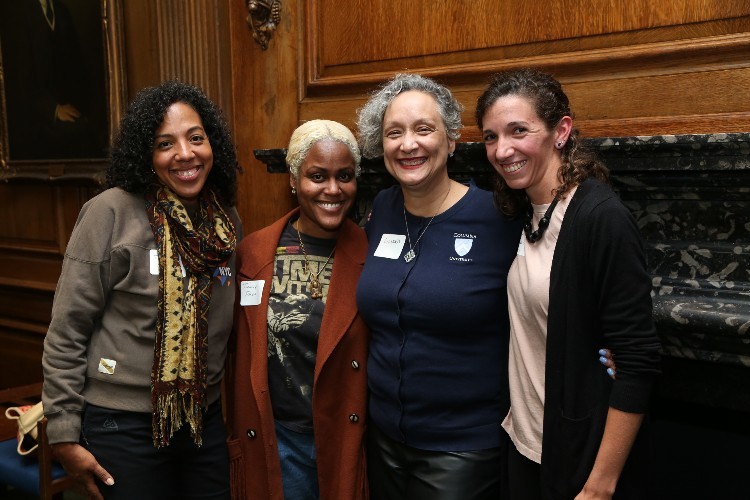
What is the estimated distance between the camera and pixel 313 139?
2.06 m

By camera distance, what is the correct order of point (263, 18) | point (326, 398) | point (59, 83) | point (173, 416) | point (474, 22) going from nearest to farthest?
point (173, 416) < point (326, 398) < point (474, 22) < point (263, 18) < point (59, 83)

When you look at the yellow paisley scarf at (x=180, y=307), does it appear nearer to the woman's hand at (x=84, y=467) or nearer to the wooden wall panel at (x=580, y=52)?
the woman's hand at (x=84, y=467)

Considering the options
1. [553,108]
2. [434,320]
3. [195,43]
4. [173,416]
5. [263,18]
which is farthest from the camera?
[195,43]

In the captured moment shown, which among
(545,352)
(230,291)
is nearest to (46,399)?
(230,291)

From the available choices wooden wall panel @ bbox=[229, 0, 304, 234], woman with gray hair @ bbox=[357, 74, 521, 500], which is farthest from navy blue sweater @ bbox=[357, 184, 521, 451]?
wooden wall panel @ bbox=[229, 0, 304, 234]

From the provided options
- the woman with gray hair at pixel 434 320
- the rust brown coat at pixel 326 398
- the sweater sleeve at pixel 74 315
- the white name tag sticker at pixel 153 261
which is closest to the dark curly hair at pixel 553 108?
the woman with gray hair at pixel 434 320

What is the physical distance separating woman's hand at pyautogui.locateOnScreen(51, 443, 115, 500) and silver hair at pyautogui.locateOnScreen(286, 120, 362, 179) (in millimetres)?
1051

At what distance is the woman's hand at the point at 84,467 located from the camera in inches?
74.0

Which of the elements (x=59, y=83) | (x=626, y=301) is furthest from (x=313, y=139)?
(x=59, y=83)

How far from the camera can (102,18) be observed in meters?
3.51

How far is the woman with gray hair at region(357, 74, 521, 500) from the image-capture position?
1788 millimetres

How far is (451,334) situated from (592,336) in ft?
1.42

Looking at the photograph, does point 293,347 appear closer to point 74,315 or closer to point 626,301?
point 74,315

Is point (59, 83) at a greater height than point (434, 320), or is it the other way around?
point (59, 83)
